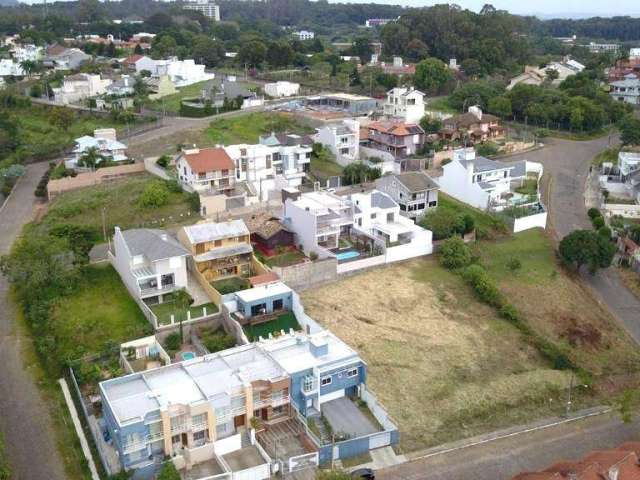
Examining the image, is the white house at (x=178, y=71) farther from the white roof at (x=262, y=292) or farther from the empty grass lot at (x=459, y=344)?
the white roof at (x=262, y=292)

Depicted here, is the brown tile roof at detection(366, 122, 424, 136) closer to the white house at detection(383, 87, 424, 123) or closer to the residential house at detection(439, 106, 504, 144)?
the residential house at detection(439, 106, 504, 144)

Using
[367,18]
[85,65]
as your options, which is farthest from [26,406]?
Answer: [367,18]

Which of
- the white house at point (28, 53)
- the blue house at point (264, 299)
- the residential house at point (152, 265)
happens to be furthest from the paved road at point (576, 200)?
the white house at point (28, 53)

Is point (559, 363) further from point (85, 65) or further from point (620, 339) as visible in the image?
point (85, 65)

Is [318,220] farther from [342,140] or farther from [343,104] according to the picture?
[343,104]

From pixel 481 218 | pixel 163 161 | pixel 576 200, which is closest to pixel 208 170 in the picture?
pixel 163 161
